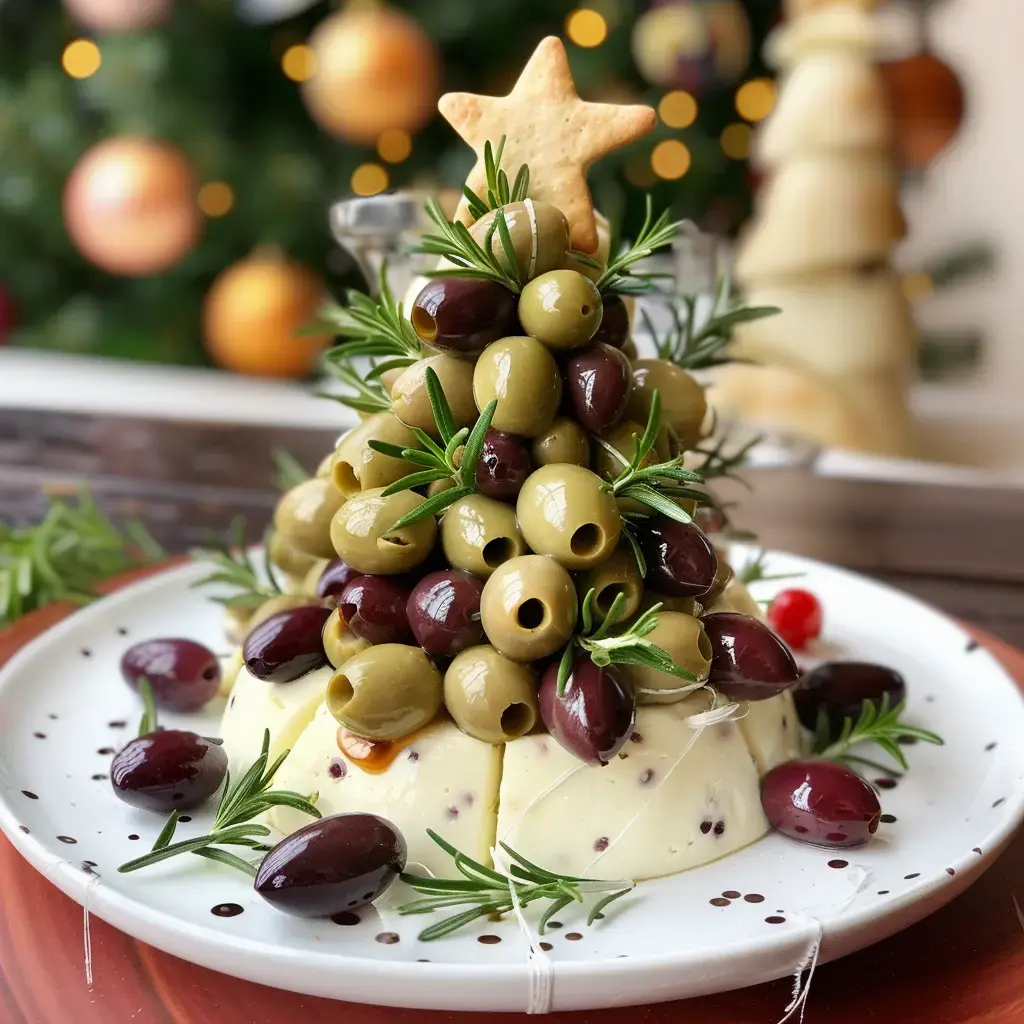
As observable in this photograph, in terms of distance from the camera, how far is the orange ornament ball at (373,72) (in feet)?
7.35

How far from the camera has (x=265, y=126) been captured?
2.78 meters

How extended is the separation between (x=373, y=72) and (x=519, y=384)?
1730 mm

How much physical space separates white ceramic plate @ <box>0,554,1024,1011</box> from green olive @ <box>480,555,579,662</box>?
0.58ft

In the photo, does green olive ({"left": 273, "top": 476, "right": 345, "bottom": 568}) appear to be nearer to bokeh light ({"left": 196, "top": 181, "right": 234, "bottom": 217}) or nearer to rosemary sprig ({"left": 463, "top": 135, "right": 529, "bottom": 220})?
rosemary sprig ({"left": 463, "top": 135, "right": 529, "bottom": 220})

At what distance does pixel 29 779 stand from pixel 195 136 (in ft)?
7.07

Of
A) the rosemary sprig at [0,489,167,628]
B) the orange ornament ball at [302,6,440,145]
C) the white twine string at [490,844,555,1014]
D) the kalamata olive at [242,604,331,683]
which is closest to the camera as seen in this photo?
the white twine string at [490,844,555,1014]

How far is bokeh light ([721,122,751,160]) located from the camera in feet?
9.46

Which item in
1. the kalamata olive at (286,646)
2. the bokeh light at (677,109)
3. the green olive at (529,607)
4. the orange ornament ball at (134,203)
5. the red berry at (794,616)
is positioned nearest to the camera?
the green olive at (529,607)

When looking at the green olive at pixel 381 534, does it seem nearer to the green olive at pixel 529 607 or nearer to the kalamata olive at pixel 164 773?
the green olive at pixel 529 607

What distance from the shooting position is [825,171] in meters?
2.74

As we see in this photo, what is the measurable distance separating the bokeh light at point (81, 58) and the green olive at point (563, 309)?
2.50 metres

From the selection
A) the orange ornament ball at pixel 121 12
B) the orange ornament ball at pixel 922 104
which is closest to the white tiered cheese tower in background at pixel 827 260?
the orange ornament ball at pixel 922 104

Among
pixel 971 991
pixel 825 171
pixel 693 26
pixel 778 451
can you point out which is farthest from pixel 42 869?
pixel 825 171

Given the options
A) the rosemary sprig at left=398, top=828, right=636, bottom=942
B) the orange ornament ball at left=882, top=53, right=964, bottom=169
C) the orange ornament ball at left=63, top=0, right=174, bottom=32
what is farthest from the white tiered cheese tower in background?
the rosemary sprig at left=398, top=828, right=636, bottom=942
